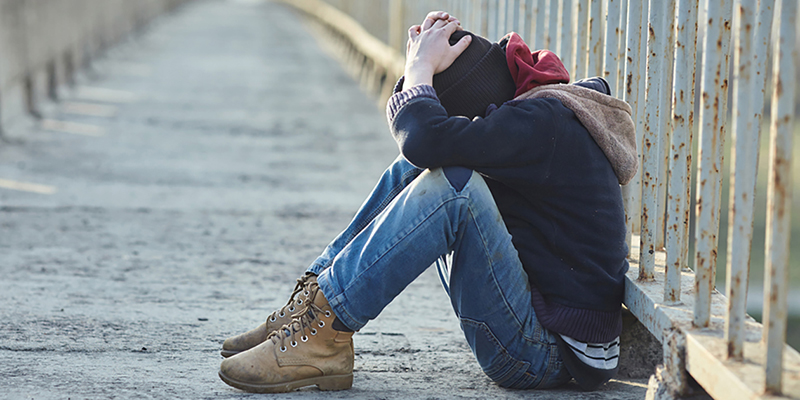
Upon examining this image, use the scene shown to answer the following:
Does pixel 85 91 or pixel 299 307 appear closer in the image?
pixel 299 307

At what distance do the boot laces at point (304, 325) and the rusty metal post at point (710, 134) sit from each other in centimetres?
99

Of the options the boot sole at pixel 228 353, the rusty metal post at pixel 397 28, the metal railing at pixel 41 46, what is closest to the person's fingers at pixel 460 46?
the boot sole at pixel 228 353

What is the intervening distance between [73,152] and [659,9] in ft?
17.0

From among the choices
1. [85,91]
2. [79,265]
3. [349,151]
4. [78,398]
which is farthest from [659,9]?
[85,91]

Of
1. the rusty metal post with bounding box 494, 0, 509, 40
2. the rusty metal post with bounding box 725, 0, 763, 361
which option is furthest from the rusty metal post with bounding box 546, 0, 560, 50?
the rusty metal post with bounding box 725, 0, 763, 361

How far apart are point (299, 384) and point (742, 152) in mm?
1337

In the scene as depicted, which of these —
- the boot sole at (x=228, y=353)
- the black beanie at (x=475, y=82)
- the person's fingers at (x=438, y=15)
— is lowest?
the boot sole at (x=228, y=353)

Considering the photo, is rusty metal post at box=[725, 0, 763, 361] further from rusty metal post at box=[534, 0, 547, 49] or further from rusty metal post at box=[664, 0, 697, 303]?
rusty metal post at box=[534, 0, 547, 49]

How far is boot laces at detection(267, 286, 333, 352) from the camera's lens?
2447 mm

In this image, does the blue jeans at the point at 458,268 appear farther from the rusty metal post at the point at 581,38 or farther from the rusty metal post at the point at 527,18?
the rusty metal post at the point at 527,18

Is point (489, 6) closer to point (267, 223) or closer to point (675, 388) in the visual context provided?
point (267, 223)

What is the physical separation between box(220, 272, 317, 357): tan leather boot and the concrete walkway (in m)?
0.10

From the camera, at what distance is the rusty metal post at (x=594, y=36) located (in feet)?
9.93

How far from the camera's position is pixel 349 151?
739 centimetres
